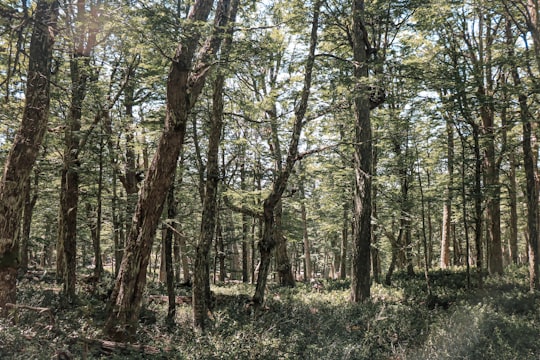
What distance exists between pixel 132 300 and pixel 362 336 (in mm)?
4551

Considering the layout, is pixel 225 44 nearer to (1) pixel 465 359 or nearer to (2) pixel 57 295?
(1) pixel 465 359

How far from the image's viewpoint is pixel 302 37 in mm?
12367

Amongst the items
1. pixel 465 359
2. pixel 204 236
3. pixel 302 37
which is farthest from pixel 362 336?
pixel 302 37

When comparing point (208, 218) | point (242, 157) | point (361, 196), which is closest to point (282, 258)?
point (242, 157)

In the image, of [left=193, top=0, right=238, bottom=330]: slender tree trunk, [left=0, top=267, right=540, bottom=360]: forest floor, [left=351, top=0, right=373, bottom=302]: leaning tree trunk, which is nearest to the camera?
[left=0, top=267, right=540, bottom=360]: forest floor

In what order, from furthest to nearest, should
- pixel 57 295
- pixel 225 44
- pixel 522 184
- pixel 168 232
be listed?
pixel 522 184 < pixel 57 295 < pixel 168 232 < pixel 225 44

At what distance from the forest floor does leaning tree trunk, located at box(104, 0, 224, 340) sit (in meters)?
0.56

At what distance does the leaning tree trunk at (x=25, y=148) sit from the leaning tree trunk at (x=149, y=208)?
71.8 inches

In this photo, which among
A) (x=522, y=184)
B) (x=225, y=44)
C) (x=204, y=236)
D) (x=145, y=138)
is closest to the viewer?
(x=225, y=44)

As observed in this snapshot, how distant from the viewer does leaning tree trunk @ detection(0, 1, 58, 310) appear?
238 inches

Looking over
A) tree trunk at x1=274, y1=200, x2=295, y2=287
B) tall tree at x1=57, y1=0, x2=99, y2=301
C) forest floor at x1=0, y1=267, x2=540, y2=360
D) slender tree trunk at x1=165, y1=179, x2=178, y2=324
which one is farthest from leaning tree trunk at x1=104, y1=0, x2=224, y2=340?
tree trunk at x1=274, y1=200, x2=295, y2=287

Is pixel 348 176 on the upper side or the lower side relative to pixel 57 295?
upper

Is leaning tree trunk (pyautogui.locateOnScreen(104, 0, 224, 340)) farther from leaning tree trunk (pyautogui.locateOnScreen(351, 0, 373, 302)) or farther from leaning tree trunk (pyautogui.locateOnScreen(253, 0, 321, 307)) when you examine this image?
leaning tree trunk (pyautogui.locateOnScreen(351, 0, 373, 302))

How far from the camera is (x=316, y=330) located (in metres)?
7.80
